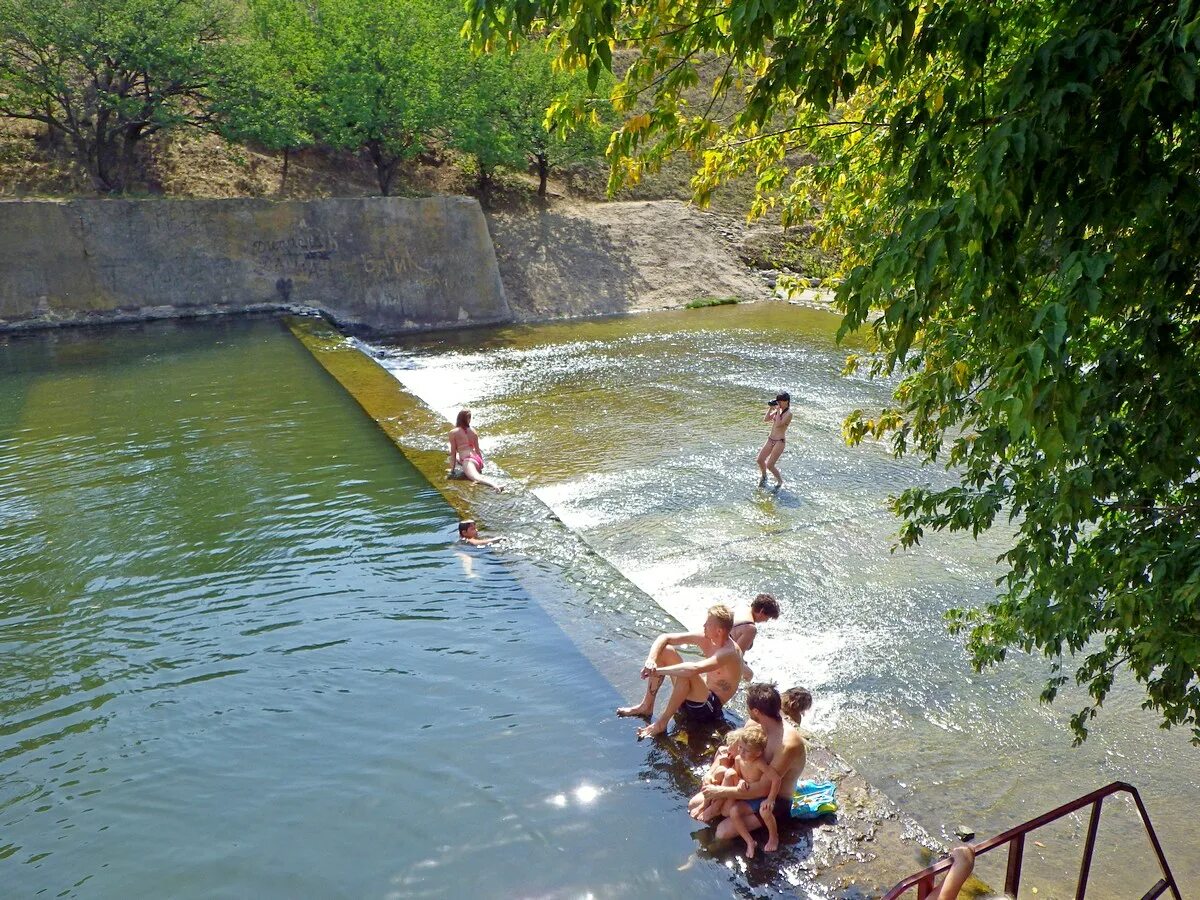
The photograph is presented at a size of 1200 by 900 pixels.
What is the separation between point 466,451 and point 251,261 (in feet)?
52.3

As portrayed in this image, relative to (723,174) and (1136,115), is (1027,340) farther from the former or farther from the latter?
(723,174)

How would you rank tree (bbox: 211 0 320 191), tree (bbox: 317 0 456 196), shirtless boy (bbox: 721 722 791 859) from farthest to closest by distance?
tree (bbox: 317 0 456 196), tree (bbox: 211 0 320 191), shirtless boy (bbox: 721 722 791 859)

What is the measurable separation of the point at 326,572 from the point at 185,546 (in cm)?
184

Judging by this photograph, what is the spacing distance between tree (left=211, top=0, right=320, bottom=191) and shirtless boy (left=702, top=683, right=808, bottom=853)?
25.3 meters

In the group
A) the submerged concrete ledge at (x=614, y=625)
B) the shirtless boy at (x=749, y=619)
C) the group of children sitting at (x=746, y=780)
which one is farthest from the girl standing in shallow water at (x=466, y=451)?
the group of children sitting at (x=746, y=780)

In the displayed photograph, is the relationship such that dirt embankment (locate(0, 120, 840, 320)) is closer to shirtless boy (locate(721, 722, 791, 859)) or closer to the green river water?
the green river water

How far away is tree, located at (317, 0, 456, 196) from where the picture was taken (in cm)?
2823

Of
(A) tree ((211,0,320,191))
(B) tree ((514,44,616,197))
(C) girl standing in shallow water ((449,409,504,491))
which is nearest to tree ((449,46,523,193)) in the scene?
(B) tree ((514,44,616,197))

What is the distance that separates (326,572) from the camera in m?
9.95

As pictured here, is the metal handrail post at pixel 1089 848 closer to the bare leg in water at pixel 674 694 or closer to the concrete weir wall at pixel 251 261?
the bare leg in water at pixel 674 694

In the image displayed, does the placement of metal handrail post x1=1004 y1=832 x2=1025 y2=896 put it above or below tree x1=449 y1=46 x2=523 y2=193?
below

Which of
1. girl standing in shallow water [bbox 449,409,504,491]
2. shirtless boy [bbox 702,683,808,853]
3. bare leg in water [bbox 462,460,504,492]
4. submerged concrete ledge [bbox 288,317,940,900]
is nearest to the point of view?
submerged concrete ledge [bbox 288,317,940,900]

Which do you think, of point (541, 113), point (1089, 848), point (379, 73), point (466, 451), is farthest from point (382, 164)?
point (1089, 848)

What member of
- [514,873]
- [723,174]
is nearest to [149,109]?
[723,174]
